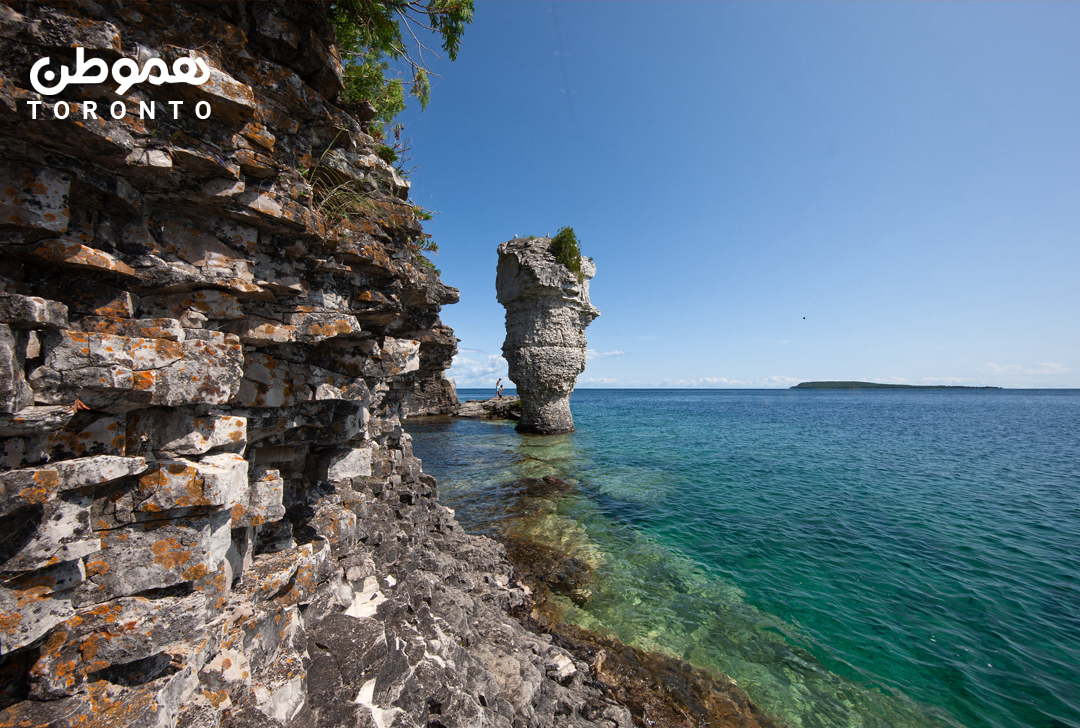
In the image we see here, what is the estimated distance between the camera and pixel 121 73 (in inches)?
112

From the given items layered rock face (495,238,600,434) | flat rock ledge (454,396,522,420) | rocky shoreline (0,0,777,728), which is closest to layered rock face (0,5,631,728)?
rocky shoreline (0,0,777,728)

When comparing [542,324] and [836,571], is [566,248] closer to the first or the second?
[542,324]

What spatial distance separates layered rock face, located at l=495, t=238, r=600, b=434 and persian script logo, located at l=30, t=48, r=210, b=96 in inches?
959

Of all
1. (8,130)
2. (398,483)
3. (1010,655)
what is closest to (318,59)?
(8,130)

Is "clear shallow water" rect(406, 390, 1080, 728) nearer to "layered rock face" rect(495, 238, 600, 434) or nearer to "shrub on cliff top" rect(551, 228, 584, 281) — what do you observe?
"layered rock face" rect(495, 238, 600, 434)

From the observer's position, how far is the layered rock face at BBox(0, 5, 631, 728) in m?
2.54

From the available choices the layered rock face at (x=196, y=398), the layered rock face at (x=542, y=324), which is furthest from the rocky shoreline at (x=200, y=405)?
the layered rock face at (x=542, y=324)

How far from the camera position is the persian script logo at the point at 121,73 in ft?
8.14

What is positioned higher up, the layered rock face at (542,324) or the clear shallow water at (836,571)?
the layered rock face at (542,324)

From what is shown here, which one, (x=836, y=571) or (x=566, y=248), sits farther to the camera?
(x=566, y=248)

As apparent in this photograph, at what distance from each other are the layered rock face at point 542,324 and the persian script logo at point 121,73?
24.4 metres

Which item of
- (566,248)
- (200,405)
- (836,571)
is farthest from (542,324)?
(200,405)

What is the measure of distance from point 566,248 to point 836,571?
22630 mm

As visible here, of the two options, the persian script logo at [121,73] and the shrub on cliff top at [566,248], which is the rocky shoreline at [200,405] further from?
the shrub on cliff top at [566,248]
